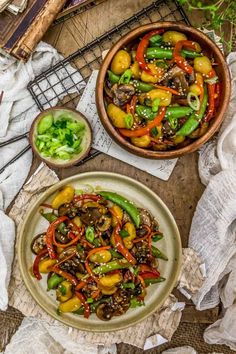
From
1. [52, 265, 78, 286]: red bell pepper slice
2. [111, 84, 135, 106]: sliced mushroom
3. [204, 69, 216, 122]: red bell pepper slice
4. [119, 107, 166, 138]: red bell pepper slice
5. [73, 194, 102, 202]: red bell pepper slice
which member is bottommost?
[52, 265, 78, 286]: red bell pepper slice

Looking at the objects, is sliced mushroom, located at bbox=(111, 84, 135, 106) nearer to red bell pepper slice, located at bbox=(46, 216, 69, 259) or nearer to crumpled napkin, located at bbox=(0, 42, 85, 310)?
crumpled napkin, located at bbox=(0, 42, 85, 310)

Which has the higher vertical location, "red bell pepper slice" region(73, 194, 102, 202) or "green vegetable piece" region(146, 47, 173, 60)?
"green vegetable piece" region(146, 47, 173, 60)

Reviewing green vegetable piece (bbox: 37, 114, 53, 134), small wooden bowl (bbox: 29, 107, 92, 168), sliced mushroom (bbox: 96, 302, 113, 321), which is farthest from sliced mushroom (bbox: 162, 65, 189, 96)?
sliced mushroom (bbox: 96, 302, 113, 321)

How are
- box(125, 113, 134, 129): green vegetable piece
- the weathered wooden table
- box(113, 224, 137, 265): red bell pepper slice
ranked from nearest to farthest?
box(125, 113, 134, 129): green vegetable piece, box(113, 224, 137, 265): red bell pepper slice, the weathered wooden table

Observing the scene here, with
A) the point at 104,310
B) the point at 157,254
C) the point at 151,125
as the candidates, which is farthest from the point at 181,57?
the point at 104,310

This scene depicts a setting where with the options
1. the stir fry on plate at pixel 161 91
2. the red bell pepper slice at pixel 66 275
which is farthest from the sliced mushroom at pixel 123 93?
the red bell pepper slice at pixel 66 275

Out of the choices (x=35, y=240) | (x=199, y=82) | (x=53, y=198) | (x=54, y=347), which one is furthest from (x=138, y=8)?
(x=54, y=347)

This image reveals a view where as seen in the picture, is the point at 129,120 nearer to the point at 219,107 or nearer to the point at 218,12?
the point at 219,107

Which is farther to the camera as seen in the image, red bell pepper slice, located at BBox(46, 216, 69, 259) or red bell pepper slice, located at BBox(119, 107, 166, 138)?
red bell pepper slice, located at BBox(46, 216, 69, 259)
